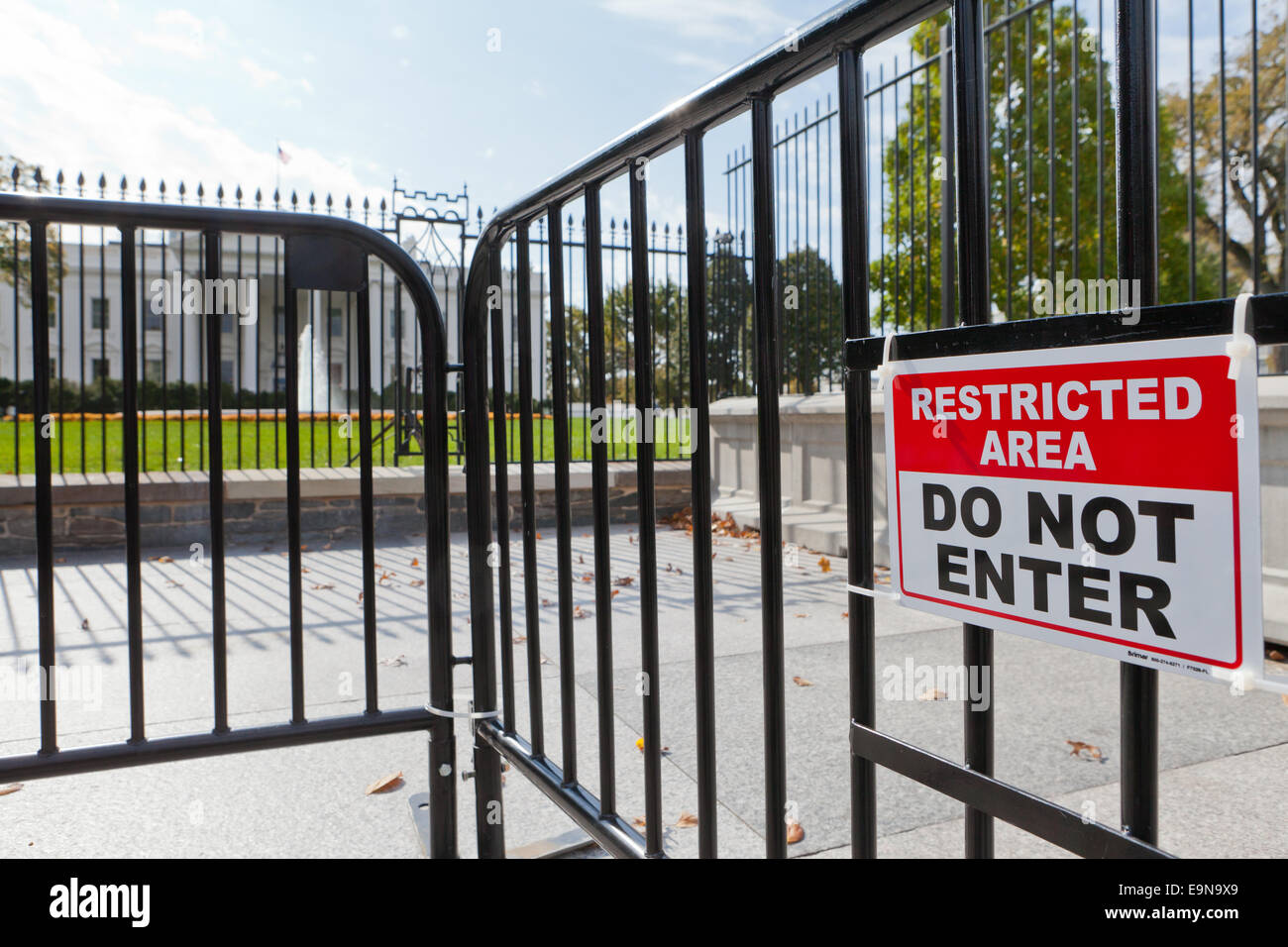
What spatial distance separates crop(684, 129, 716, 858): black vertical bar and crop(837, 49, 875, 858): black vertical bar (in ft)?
1.11

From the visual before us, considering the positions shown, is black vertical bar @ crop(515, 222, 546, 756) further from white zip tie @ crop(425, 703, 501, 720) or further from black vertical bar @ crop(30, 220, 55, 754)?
black vertical bar @ crop(30, 220, 55, 754)

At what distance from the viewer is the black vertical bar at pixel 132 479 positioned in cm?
190

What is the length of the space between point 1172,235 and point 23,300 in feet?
98.7

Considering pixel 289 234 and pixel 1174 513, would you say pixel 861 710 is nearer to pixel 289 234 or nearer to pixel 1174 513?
pixel 1174 513

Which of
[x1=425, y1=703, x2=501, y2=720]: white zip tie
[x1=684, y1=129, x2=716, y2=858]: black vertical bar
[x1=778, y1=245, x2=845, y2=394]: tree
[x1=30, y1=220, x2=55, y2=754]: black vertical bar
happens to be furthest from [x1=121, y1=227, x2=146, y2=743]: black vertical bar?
[x1=778, y1=245, x2=845, y2=394]: tree

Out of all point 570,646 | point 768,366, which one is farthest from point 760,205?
point 570,646

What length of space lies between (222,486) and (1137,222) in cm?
180

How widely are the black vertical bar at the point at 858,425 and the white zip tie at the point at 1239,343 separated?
46 centimetres

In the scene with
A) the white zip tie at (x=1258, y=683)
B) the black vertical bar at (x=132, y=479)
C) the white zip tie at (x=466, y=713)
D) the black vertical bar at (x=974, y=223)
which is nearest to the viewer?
the white zip tie at (x=1258, y=683)

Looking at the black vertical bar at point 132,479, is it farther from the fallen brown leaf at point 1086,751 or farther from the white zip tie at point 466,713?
the fallen brown leaf at point 1086,751

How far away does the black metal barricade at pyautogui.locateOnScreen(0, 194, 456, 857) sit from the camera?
1876mm

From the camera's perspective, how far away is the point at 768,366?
1.38 m

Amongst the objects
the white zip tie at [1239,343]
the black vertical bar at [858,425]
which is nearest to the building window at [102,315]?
the black vertical bar at [858,425]
